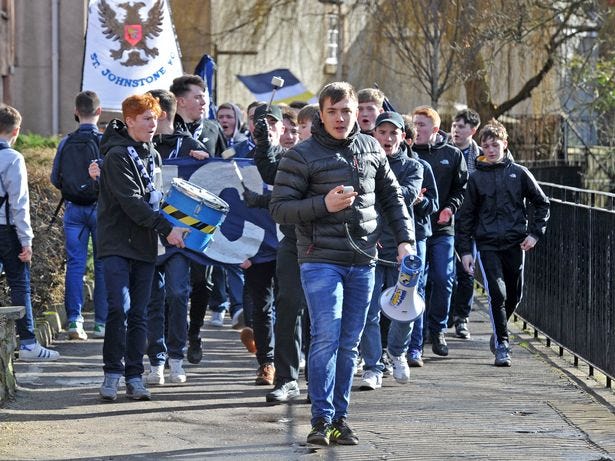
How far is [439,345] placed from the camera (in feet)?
38.0

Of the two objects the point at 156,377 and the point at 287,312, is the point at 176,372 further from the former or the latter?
the point at 287,312

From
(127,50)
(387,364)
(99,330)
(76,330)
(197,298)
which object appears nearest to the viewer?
(387,364)

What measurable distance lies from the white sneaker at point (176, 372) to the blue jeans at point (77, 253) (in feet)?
7.15

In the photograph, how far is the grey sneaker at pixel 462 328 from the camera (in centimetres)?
1280

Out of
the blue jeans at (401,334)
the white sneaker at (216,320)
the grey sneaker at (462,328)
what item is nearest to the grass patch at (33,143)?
the white sneaker at (216,320)

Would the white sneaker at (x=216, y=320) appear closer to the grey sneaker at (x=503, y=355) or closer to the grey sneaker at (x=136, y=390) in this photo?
the grey sneaker at (x=503, y=355)

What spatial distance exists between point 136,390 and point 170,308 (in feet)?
3.15

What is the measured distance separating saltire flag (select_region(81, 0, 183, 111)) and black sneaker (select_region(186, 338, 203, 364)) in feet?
19.2

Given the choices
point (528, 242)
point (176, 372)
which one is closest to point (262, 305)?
point (176, 372)

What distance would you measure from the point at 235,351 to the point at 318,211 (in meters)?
4.33

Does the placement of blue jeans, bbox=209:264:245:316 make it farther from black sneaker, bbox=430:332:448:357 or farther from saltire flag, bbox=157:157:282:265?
black sneaker, bbox=430:332:448:357

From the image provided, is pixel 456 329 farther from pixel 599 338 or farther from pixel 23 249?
→ pixel 23 249

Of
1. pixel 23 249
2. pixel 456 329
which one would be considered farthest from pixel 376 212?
pixel 456 329

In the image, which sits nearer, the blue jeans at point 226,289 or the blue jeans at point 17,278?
the blue jeans at point 17,278
